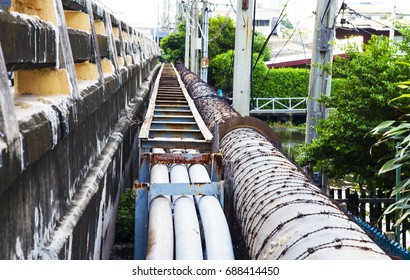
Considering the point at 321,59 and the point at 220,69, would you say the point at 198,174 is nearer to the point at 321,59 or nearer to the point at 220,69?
the point at 321,59

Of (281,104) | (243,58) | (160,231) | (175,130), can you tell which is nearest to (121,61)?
(175,130)

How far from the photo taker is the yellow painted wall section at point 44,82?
379 cm

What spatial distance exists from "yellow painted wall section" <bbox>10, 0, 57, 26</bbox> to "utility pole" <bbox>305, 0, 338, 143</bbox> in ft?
21.1

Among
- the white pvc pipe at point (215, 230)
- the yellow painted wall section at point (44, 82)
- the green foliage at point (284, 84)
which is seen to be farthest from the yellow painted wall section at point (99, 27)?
the green foliage at point (284, 84)

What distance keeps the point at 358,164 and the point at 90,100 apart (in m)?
6.00

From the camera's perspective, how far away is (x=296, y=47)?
56875 millimetres

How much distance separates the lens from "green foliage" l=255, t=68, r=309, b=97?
36.8 meters

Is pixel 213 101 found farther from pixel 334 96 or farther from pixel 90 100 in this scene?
pixel 90 100

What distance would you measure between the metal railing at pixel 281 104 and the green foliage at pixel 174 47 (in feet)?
50.1

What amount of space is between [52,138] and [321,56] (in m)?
7.39

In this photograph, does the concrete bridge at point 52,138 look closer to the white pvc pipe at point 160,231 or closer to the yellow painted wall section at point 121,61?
the white pvc pipe at point 160,231

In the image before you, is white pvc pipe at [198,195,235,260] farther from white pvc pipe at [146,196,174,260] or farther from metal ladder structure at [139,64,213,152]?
metal ladder structure at [139,64,213,152]

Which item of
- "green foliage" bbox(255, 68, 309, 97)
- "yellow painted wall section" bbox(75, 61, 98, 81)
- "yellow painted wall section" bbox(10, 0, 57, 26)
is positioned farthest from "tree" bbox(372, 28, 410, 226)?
"green foliage" bbox(255, 68, 309, 97)

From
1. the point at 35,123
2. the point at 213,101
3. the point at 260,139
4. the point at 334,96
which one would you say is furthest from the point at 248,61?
the point at 35,123
